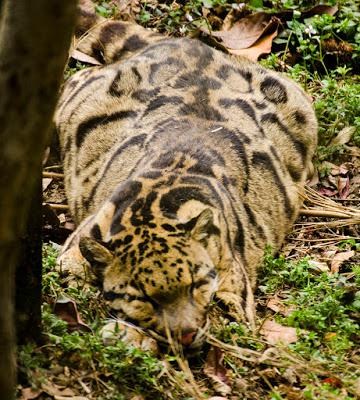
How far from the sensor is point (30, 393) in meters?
4.43

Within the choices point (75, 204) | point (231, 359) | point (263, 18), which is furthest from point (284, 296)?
point (263, 18)

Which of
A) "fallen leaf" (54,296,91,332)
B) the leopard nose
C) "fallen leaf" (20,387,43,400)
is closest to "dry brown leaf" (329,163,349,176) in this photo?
the leopard nose

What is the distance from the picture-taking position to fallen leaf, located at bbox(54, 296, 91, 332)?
508 cm

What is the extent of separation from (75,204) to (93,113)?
0.79 meters

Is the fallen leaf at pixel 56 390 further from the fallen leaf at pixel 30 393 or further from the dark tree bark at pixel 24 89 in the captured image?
the dark tree bark at pixel 24 89

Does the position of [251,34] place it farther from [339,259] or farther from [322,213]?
[339,259]

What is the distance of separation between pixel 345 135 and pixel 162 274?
334 centimetres

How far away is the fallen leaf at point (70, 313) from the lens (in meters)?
5.08

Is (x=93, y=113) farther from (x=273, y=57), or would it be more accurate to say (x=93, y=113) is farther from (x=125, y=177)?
(x=273, y=57)

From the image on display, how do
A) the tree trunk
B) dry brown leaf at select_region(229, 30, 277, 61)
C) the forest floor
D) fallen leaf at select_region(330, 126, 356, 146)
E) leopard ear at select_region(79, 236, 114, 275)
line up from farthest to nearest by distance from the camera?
dry brown leaf at select_region(229, 30, 277, 61)
fallen leaf at select_region(330, 126, 356, 146)
leopard ear at select_region(79, 236, 114, 275)
the forest floor
the tree trunk

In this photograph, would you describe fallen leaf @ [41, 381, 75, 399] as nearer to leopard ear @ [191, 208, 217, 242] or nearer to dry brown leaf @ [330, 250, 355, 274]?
leopard ear @ [191, 208, 217, 242]

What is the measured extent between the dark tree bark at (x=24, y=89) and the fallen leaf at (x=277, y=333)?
2.80 m

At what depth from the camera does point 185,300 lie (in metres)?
5.32

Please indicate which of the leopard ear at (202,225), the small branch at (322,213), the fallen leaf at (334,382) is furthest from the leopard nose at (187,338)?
the small branch at (322,213)
